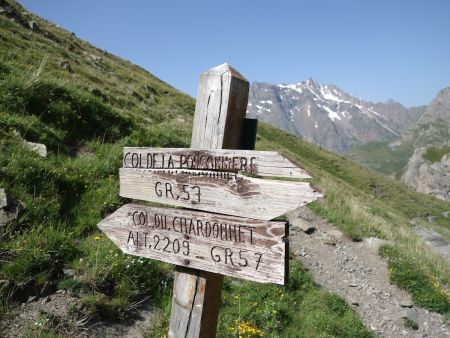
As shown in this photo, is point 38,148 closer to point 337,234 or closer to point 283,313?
point 283,313

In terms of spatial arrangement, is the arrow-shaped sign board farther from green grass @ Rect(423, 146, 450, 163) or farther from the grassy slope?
green grass @ Rect(423, 146, 450, 163)

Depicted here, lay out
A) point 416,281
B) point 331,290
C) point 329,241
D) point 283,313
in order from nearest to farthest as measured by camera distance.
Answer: point 283,313, point 331,290, point 416,281, point 329,241

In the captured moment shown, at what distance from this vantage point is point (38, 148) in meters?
6.70

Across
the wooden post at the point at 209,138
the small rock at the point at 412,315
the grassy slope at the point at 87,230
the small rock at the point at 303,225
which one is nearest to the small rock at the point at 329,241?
the small rock at the point at 303,225

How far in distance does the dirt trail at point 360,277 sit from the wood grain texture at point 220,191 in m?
5.75

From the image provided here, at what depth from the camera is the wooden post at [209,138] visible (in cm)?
294

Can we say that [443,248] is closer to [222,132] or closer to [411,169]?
[222,132]

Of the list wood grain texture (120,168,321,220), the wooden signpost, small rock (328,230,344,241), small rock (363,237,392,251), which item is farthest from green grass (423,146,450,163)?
wood grain texture (120,168,321,220)

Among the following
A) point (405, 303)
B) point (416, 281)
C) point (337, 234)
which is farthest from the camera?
point (337, 234)

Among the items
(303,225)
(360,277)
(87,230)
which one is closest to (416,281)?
(360,277)

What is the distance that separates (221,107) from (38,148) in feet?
16.5

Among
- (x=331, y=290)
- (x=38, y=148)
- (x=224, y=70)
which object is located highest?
(x=224, y=70)

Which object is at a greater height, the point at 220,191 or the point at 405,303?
the point at 220,191

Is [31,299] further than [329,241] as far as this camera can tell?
No
